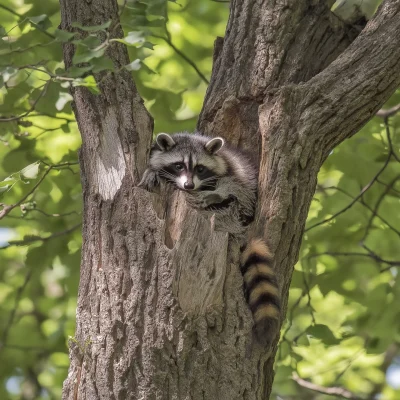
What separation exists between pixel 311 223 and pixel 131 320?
313 centimetres

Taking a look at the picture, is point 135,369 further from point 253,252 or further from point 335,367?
point 335,367

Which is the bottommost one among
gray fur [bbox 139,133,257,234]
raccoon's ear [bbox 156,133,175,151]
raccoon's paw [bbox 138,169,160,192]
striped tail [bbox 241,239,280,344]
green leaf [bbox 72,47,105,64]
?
striped tail [bbox 241,239,280,344]

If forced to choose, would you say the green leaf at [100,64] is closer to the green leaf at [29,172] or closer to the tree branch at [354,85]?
the green leaf at [29,172]

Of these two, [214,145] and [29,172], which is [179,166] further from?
[29,172]

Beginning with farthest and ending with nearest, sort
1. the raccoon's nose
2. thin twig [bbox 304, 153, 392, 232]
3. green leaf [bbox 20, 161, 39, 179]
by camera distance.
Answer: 1. thin twig [bbox 304, 153, 392, 232]
2. the raccoon's nose
3. green leaf [bbox 20, 161, 39, 179]

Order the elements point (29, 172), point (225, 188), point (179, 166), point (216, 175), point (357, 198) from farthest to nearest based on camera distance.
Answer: point (357, 198) → point (179, 166) → point (216, 175) → point (225, 188) → point (29, 172)

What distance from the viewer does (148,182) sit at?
356 cm

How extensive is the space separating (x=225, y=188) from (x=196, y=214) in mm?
Answer: 1072

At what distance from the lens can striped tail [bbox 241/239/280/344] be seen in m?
3.22

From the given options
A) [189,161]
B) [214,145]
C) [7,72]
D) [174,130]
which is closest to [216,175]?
[189,161]

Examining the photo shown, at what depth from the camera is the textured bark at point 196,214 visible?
3078 mm

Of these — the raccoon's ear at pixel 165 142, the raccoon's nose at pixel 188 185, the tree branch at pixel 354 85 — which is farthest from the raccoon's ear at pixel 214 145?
the tree branch at pixel 354 85

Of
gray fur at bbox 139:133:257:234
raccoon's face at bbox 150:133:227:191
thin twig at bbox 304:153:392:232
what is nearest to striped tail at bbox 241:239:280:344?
gray fur at bbox 139:133:257:234

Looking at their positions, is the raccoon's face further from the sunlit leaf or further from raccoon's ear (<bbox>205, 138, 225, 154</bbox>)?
the sunlit leaf
